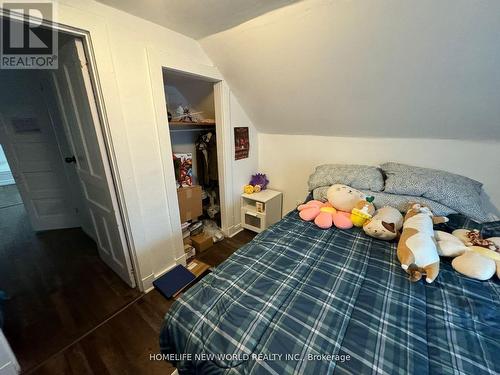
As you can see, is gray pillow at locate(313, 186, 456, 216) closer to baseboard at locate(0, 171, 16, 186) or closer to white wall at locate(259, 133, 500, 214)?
white wall at locate(259, 133, 500, 214)

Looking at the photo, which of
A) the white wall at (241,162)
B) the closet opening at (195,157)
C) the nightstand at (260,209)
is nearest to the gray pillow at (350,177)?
the nightstand at (260,209)

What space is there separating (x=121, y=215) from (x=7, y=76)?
2344mm

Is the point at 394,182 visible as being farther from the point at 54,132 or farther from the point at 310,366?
the point at 54,132

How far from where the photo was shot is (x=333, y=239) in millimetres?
1392

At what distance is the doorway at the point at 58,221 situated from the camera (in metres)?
1.41

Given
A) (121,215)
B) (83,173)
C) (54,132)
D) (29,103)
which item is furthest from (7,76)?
(121,215)

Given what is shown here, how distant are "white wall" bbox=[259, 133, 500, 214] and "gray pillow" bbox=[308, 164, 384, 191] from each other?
284 mm

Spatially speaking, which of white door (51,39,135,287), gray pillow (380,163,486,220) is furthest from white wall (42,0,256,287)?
gray pillow (380,163,486,220)

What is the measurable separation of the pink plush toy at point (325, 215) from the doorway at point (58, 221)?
1497 millimetres

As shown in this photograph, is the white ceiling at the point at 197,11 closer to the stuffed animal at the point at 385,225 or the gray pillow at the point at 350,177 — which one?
the gray pillow at the point at 350,177

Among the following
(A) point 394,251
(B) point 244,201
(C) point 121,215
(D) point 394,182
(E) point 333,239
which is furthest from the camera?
(B) point 244,201


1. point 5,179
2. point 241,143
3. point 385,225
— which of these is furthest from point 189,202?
point 5,179

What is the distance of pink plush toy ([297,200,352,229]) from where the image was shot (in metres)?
1.53
